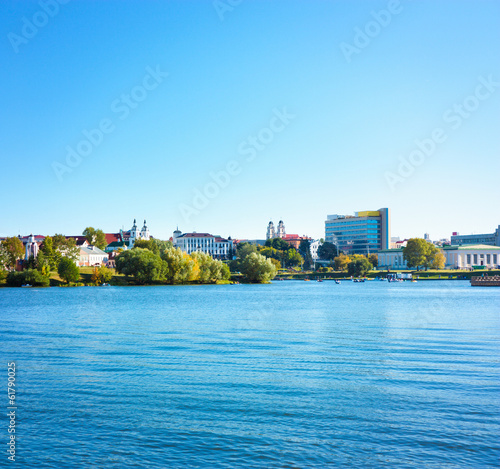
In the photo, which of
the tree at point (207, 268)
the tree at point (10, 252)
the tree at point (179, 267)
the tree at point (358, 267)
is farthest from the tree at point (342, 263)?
the tree at point (10, 252)

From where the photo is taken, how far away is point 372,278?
18038 cm

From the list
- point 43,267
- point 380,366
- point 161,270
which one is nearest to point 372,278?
point 161,270

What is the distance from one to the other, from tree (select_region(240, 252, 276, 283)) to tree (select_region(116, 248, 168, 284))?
22.7 m

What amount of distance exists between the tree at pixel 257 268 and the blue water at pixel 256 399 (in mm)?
83793

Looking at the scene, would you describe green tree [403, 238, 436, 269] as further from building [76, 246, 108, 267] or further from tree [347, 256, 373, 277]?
building [76, 246, 108, 267]

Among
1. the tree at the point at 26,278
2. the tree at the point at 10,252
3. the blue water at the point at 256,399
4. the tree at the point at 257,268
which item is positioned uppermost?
the tree at the point at 10,252

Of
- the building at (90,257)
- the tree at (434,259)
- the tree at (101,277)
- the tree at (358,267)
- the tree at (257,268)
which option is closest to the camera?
the tree at (101,277)

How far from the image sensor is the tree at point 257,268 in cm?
11619

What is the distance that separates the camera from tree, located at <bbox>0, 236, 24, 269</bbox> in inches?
4676

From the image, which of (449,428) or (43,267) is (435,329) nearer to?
(449,428)

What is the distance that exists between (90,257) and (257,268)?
66.7m

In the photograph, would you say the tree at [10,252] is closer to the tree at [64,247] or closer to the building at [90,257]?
the tree at [64,247]

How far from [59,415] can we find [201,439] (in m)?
4.62

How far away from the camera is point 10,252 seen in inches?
4798
